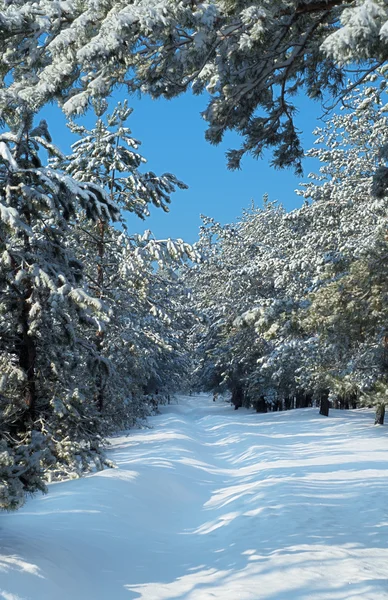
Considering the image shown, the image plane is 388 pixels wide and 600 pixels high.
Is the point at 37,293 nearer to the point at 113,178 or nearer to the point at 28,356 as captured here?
the point at 28,356

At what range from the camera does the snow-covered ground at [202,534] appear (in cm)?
516

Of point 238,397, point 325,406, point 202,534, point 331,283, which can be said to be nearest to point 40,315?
point 202,534

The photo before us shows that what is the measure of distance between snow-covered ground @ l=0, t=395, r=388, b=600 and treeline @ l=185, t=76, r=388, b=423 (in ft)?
12.4

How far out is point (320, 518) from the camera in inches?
320

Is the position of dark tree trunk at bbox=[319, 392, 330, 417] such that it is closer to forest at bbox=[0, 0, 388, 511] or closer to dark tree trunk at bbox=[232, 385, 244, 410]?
forest at bbox=[0, 0, 388, 511]

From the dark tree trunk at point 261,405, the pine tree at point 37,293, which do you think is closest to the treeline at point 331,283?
the dark tree trunk at point 261,405

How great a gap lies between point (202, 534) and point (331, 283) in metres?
7.73

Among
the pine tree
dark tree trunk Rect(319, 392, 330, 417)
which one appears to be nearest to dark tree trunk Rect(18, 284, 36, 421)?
the pine tree

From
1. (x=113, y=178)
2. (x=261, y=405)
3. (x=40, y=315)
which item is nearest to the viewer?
(x=40, y=315)

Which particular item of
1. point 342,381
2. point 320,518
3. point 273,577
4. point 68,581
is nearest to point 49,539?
point 68,581

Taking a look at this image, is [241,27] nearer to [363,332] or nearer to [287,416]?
[363,332]

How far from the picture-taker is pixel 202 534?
766 cm

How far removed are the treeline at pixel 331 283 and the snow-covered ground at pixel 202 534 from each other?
3768 millimetres

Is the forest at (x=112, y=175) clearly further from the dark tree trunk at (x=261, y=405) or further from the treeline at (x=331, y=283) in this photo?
the dark tree trunk at (x=261, y=405)
